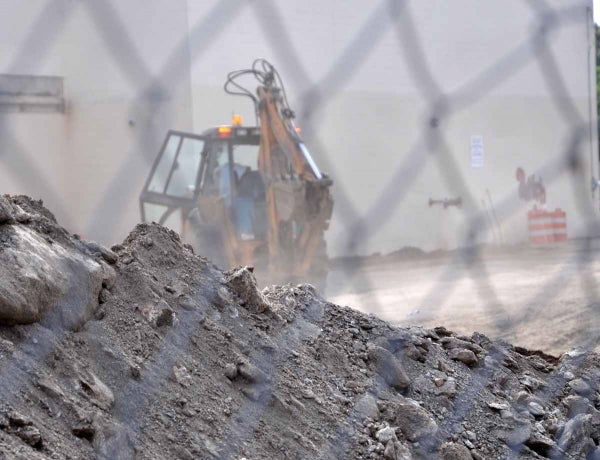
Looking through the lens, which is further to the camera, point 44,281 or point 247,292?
point 247,292

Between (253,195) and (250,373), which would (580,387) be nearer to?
(250,373)

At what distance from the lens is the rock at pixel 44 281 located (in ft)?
4.64

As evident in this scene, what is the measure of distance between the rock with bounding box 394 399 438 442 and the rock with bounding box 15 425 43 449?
2.38ft

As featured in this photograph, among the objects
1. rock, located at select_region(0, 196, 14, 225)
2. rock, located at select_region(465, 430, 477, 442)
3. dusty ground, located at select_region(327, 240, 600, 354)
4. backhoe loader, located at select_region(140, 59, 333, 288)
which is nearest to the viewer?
rock, located at select_region(0, 196, 14, 225)

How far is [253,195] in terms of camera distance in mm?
7168

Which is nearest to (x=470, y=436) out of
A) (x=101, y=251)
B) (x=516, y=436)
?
(x=516, y=436)

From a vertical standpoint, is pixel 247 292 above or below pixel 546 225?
above

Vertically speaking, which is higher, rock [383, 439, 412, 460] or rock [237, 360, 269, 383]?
rock [237, 360, 269, 383]

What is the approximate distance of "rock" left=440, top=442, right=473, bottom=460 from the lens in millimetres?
1765

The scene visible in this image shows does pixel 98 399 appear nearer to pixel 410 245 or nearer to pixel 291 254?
pixel 291 254

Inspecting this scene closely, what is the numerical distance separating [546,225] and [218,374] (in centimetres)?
733

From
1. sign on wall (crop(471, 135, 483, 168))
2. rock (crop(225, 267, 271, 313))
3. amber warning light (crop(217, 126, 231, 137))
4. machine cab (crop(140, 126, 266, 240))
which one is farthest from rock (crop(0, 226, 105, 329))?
amber warning light (crop(217, 126, 231, 137))

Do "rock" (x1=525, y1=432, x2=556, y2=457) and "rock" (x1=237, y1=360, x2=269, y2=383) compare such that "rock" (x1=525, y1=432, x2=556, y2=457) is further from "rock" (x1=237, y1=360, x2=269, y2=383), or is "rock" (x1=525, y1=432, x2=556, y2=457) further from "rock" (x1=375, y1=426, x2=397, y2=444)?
"rock" (x1=237, y1=360, x2=269, y2=383)

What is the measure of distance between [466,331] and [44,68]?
413 centimetres
